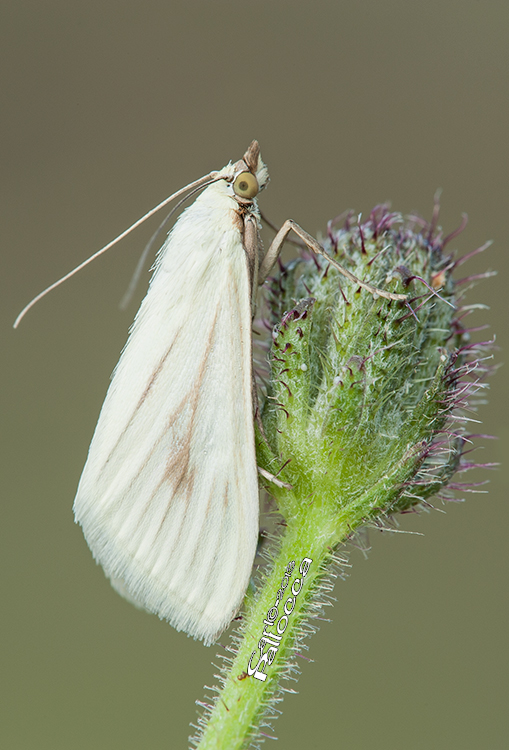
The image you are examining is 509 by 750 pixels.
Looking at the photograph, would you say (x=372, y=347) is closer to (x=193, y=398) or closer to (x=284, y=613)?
(x=193, y=398)

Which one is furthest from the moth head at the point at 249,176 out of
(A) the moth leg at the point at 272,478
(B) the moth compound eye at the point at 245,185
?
(A) the moth leg at the point at 272,478

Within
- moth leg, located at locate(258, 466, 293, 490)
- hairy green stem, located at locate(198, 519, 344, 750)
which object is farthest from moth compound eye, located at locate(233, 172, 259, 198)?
hairy green stem, located at locate(198, 519, 344, 750)

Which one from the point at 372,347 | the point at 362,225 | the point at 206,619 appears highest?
the point at 362,225

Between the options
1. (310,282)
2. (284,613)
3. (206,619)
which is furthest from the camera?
(310,282)

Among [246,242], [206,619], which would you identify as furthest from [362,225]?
[206,619]

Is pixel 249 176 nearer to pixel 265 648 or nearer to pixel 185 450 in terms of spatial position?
pixel 185 450
